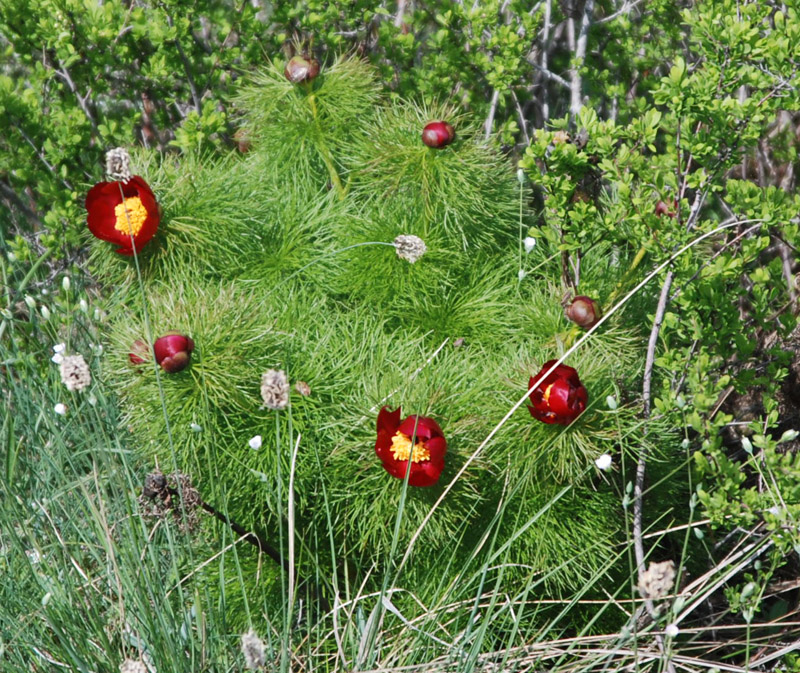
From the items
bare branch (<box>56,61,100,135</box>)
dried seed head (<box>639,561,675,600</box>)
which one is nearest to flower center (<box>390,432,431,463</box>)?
dried seed head (<box>639,561,675,600</box>)

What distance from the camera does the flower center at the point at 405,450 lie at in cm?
151

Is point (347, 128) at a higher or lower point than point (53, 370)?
higher

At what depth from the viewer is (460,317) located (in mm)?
1893

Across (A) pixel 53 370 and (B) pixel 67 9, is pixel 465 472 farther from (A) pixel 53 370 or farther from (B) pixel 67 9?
(B) pixel 67 9

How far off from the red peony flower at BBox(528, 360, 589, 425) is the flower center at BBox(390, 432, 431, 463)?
0.20m

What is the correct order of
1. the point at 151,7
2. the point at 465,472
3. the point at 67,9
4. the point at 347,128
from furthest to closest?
the point at 151,7 < the point at 67,9 < the point at 347,128 < the point at 465,472

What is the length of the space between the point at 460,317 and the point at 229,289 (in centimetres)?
48

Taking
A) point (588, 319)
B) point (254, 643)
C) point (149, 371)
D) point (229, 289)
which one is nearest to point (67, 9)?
point (229, 289)

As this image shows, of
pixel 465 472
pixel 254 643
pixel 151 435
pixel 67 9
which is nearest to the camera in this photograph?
pixel 254 643

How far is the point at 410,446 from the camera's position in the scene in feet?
4.93

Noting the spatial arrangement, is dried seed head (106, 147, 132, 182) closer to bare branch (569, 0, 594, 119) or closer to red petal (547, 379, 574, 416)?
red petal (547, 379, 574, 416)

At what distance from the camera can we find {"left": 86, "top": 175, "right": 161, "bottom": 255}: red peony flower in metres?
1.76

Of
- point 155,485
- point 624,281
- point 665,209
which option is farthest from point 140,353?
point 665,209

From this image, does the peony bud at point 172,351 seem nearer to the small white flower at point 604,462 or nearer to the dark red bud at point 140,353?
the dark red bud at point 140,353
